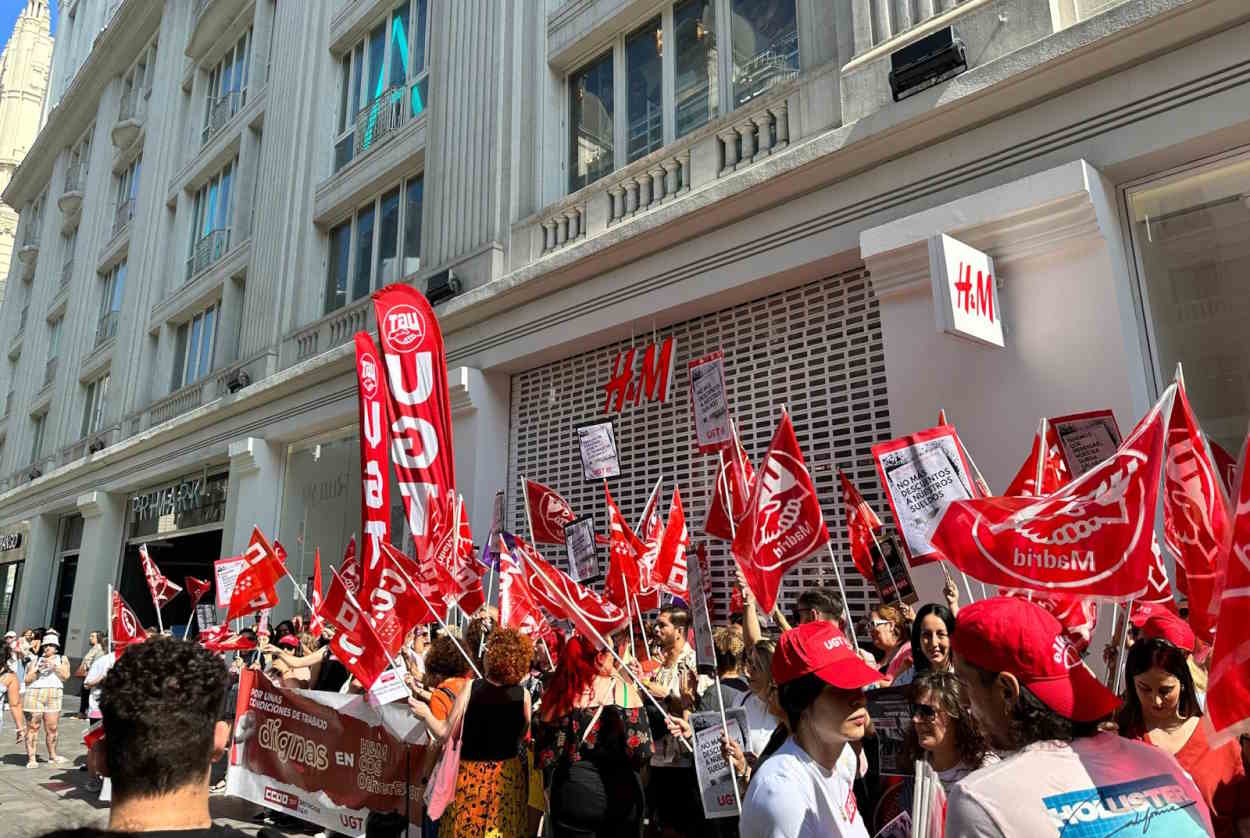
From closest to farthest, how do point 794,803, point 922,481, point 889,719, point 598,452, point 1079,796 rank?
point 1079,796 < point 794,803 < point 889,719 < point 922,481 < point 598,452

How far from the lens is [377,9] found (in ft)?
45.0

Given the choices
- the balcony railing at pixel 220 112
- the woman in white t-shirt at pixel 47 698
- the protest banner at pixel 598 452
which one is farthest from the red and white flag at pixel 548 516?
the balcony railing at pixel 220 112

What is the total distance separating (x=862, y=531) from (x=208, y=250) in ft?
53.8

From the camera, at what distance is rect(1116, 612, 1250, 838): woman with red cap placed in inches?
95.2

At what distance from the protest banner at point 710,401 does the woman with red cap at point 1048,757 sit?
478cm

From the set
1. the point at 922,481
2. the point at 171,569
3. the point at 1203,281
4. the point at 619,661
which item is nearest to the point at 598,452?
the point at 922,481

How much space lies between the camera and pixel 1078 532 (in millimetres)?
3021

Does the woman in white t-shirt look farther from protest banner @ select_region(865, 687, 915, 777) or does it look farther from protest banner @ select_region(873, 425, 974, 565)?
protest banner @ select_region(865, 687, 915, 777)

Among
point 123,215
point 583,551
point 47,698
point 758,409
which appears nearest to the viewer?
point 583,551

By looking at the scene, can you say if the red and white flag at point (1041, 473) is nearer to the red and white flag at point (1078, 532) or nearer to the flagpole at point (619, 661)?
the red and white flag at point (1078, 532)

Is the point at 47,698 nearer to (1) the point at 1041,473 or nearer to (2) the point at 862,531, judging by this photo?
(2) the point at 862,531

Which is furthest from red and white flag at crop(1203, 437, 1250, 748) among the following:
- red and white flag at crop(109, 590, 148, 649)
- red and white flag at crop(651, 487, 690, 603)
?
red and white flag at crop(109, 590, 148, 649)

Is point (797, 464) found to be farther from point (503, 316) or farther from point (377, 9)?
point (377, 9)

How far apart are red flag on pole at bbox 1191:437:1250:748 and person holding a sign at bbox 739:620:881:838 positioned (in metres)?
0.76
